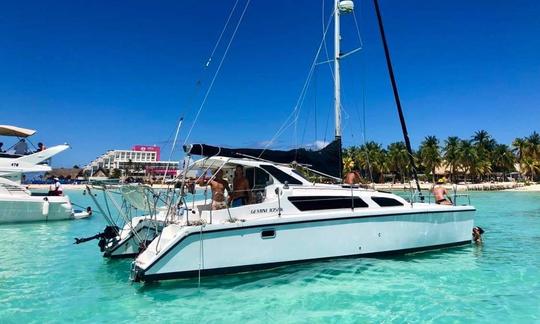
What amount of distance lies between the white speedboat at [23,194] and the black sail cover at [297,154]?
15.2 meters

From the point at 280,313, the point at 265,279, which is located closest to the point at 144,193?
the point at 265,279

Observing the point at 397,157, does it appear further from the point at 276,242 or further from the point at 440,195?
the point at 276,242

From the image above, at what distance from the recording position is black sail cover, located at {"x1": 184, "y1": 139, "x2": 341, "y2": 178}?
8234mm

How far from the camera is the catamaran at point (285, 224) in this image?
25.1 ft

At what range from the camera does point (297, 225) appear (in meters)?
8.41

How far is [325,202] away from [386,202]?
6.55 feet

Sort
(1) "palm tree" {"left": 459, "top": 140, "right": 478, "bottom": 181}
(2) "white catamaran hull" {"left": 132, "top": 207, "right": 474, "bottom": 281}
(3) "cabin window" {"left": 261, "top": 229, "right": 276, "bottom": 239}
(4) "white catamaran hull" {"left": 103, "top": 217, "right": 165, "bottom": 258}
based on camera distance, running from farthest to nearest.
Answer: (1) "palm tree" {"left": 459, "top": 140, "right": 478, "bottom": 181}, (4) "white catamaran hull" {"left": 103, "top": 217, "right": 165, "bottom": 258}, (3) "cabin window" {"left": 261, "top": 229, "right": 276, "bottom": 239}, (2) "white catamaran hull" {"left": 132, "top": 207, "right": 474, "bottom": 281}

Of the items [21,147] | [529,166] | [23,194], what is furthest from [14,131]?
[529,166]

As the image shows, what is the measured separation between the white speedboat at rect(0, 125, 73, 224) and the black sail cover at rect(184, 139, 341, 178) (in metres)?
15.2

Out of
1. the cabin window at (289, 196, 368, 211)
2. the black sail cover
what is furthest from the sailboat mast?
the cabin window at (289, 196, 368, 211)

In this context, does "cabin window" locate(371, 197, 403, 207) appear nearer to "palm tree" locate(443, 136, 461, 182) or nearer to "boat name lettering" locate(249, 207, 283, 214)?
"boat name lettering" locate(249, 207, 283, 214)

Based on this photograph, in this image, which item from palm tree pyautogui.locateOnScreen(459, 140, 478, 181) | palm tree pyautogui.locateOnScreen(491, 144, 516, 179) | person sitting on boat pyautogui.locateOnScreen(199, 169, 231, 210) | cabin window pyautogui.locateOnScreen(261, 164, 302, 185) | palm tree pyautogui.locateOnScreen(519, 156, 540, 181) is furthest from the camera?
palm tree pyautogui.locateOnScreen(491, 144, 516, 179)

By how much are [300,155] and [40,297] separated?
6.43 metres

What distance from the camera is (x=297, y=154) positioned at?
32.8 ft
